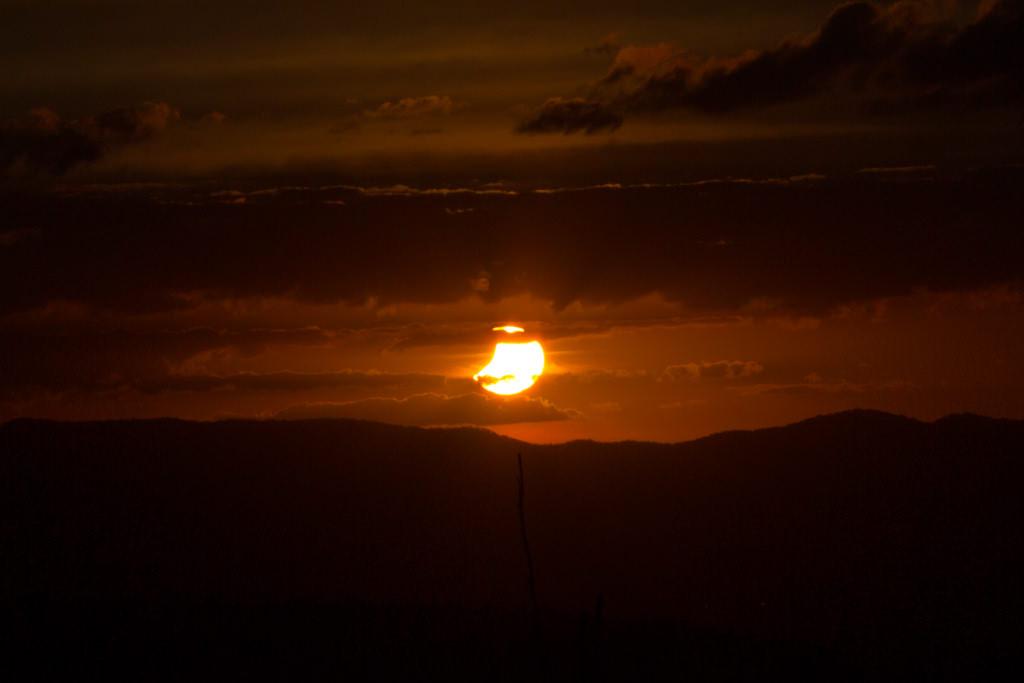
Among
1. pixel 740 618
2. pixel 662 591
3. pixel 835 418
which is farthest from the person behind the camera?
pixel 835 418

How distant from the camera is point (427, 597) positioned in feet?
304

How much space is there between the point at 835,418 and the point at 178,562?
7605cm

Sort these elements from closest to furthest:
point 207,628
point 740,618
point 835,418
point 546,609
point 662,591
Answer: point 207,628
point 546,609
point 740,618
point 662,591
point 835,418

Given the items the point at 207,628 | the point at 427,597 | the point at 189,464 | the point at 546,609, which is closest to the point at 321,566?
the point at 427,597

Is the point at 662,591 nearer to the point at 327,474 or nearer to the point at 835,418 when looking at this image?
the point at 327,474

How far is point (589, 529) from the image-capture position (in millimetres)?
110812

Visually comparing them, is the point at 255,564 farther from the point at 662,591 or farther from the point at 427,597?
the point at 662,591

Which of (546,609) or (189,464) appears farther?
(189,464)

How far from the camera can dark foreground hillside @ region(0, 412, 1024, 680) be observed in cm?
8631

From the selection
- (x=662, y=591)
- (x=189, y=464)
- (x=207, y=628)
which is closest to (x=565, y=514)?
(x=662, y=591)

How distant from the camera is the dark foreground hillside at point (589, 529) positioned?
283ft

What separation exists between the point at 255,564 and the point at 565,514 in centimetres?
2645

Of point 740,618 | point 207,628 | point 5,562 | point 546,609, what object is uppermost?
point 5,562

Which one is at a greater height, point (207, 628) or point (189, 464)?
point (189, 464)
